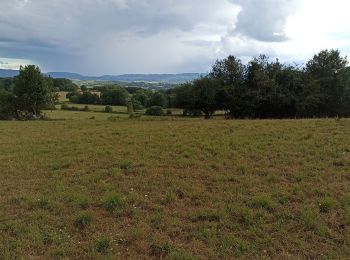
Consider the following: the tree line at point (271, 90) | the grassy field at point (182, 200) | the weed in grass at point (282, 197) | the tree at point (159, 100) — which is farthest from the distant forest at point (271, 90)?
the weed in grass at point (282, 197)

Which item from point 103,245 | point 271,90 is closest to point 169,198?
point 103,245

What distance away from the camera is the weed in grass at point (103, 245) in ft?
19.4

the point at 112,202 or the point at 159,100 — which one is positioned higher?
the point at 159,100

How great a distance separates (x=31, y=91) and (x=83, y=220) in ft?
177

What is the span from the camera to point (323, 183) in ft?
27.8

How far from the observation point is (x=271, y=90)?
152ft

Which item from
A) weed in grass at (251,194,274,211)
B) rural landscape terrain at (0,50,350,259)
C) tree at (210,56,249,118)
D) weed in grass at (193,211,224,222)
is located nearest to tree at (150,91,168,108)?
tree at (210,56,249,118)

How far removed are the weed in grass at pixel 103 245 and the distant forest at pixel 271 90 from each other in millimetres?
40836

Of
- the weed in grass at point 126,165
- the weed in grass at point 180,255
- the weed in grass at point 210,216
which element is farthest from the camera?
the weed in grass at point 126,165

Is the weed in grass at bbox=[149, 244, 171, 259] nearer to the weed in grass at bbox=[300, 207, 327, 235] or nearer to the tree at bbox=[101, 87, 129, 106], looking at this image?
the weed in grass at bbox=[300, 207, 327, 235]

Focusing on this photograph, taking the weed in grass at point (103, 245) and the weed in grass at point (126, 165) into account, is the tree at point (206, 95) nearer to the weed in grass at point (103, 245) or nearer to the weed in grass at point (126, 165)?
the weed in grass at point (126, 165)

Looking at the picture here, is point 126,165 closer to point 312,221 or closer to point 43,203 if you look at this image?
point 43,203

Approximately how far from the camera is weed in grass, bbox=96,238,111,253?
5.90 meters

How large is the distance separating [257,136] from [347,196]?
596cm
